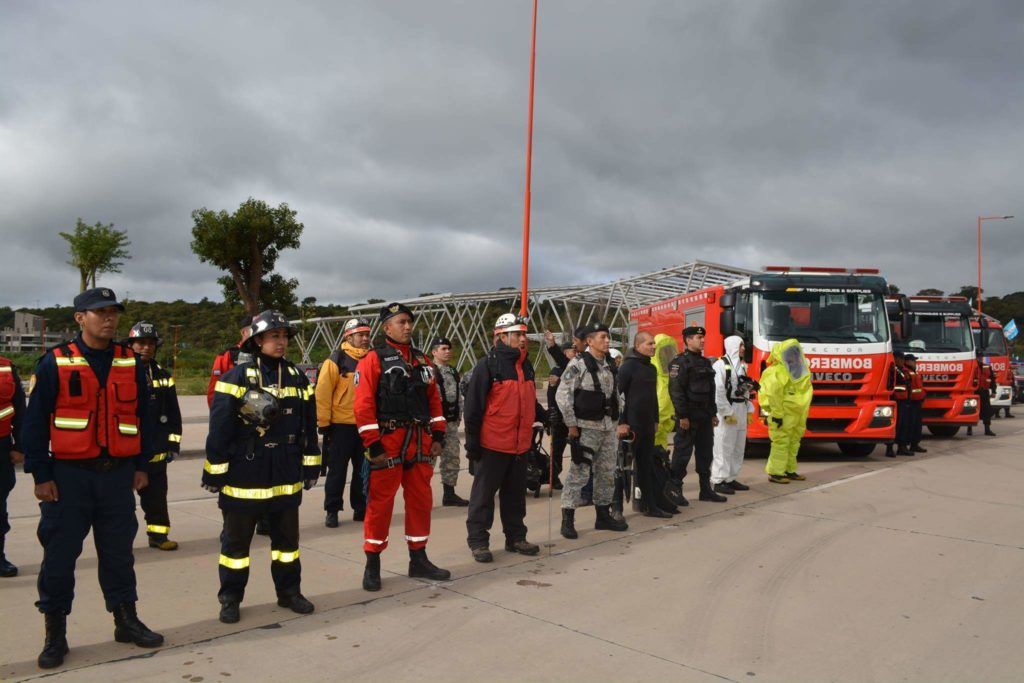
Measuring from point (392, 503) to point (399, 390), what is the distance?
782 millimetres

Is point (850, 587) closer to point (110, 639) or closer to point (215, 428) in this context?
point (215, 428)

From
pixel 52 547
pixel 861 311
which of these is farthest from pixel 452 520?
pixel 861 311

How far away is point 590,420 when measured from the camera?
22.4 ft

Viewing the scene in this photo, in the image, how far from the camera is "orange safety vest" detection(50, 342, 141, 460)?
4.11 metres

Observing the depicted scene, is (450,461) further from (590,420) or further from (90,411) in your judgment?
(90,411)

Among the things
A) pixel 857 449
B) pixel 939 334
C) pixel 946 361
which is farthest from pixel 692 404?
pixel 939 334

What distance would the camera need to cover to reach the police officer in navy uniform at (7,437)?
5.48 meters

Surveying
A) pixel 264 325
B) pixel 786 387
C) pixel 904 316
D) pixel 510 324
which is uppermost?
pixel 904 316

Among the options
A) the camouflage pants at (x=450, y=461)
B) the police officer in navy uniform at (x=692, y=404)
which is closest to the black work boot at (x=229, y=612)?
the camouflage pants at (x=450, y=461)

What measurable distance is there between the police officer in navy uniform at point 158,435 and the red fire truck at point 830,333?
27.7 ft

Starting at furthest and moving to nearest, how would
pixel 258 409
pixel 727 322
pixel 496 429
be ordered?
1. pixel 727 322
2. pixel 496 429
3. pixel 258 409

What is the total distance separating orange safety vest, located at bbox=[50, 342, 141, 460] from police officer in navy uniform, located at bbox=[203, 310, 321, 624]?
435 mm

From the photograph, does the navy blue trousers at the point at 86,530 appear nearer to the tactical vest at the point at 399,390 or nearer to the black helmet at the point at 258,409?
the black helmet at the point at 258,409

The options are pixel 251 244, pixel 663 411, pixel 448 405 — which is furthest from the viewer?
pixel 251 244
